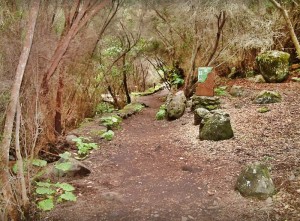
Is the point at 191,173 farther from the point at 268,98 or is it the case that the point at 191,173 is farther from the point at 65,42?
the point at 268,98

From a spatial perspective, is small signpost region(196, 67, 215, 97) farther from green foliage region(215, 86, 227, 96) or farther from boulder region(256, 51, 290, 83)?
boulder region(256, 51, 290, 83)

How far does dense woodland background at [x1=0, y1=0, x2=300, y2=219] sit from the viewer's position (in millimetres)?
4680

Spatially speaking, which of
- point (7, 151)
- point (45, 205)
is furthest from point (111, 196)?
point (7, 151)

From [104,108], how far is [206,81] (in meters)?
5.76

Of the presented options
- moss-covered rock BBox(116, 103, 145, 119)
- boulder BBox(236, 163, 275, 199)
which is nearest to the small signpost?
moss-covered rock BBox(116, 103, 145, 119)

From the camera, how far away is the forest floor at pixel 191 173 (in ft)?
13.9

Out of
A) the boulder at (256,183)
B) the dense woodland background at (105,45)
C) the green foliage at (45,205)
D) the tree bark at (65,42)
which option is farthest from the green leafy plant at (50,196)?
the boulder at (256,183)

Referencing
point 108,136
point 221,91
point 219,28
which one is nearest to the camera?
point 108,136

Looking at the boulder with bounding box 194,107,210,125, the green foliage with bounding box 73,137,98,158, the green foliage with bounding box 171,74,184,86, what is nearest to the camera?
the green foliage with bounding box 73,137,98,158

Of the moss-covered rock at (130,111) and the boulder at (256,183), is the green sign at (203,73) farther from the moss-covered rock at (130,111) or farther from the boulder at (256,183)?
the boulder at (256,183)

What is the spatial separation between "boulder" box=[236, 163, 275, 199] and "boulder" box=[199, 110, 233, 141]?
7.18ft

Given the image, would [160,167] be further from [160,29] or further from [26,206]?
[160,29]

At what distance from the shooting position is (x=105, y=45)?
A: 38.0 ft

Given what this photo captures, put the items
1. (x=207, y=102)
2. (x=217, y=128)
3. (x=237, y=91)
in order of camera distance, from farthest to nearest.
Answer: (x=237, y=91)
(x=207, y=102)
(x=217, y=128)
